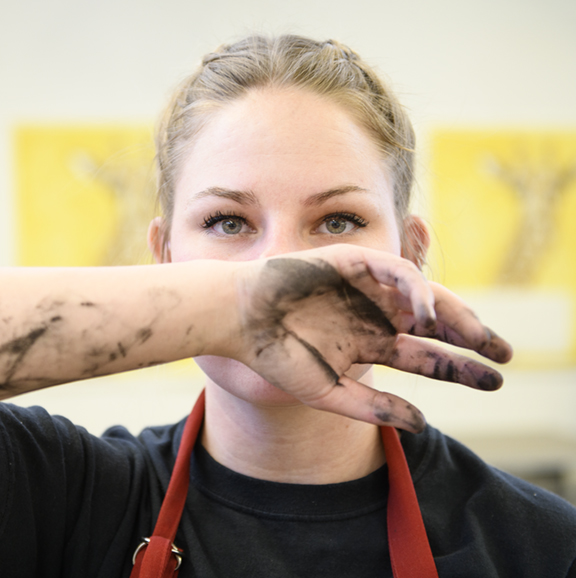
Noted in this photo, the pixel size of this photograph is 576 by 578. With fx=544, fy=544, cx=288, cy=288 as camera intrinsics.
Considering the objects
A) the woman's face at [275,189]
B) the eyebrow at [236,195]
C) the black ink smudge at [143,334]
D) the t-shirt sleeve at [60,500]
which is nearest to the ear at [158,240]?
the woman's face at [275,189]

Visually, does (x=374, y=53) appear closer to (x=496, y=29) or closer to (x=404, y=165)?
(x=496, y=29)

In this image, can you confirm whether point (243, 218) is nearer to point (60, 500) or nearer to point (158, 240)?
point (158, 240)

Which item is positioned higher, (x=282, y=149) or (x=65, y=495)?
(x=282, y=149)

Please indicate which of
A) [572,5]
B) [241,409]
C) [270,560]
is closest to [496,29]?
[572,5]

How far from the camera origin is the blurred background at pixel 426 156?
8.21 ft

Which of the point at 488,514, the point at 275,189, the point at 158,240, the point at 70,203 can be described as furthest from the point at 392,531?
the point at 70,203

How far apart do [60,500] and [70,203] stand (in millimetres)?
1946

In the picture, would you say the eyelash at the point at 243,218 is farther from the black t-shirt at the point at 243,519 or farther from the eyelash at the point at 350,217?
the black t-shirt at the point at 243,519

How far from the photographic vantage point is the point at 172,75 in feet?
8.53

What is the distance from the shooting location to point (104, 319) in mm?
589

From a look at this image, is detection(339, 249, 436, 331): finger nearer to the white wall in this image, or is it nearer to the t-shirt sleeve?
the t-shirt sleeve

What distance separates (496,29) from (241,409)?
2.56 metres

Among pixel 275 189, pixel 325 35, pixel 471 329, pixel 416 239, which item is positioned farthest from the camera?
pixel 325 35

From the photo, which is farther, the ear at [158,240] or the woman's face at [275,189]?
the ear at [158,240]
